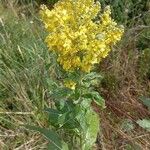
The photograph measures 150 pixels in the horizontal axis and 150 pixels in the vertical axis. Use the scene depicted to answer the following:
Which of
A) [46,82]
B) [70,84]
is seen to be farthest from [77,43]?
[46,82]

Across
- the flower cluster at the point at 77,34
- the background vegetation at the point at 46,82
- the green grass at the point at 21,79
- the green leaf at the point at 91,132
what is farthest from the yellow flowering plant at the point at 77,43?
the green grass at the point at 21,79

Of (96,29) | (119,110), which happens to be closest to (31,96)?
(119,110)

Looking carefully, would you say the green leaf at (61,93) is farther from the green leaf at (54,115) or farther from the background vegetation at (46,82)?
the background vegetation at (46,82)

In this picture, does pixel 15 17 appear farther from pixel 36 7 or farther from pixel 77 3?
pixel 77 3

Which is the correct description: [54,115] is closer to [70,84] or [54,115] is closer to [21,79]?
[70,84]

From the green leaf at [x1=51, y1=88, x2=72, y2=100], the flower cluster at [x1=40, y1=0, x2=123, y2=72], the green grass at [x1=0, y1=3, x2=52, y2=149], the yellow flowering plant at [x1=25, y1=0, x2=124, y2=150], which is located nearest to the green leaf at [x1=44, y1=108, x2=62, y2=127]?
the yellow flowering plant at [x1=25, y1=0, x2=124, y2=150]

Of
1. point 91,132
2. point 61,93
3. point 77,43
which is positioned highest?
point 77,43
